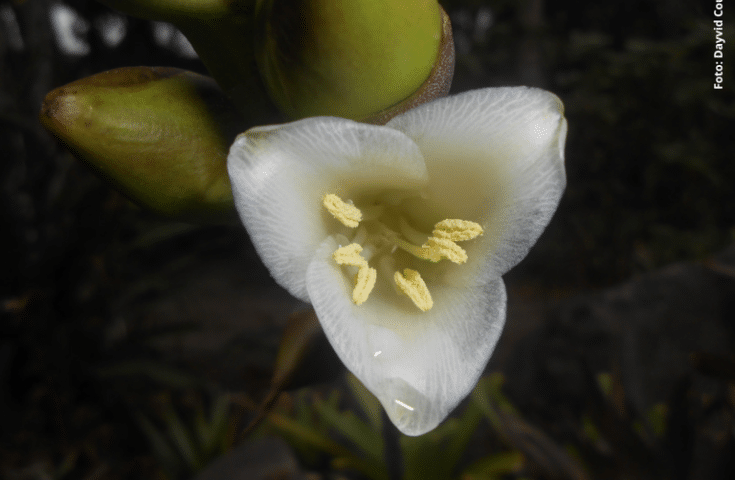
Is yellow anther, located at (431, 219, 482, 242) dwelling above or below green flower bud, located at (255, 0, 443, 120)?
below

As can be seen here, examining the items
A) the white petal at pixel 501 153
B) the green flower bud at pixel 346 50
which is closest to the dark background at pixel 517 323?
the white petal at pixel 501 153

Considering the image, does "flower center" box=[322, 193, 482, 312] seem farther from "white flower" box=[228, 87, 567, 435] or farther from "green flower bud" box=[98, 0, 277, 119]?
"green flower bud" box=[98, 0, 277, 119]

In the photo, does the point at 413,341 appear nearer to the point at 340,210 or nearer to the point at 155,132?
the point at 340,210

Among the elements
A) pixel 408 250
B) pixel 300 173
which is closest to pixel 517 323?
pixel 408 250

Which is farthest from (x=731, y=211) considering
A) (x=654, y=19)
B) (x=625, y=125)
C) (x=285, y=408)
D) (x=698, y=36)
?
(x=285, y=408)

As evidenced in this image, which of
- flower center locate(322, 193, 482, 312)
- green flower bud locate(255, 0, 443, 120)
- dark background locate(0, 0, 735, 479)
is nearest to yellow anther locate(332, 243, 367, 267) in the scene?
flower center locate(322, 193, 482, 312)
